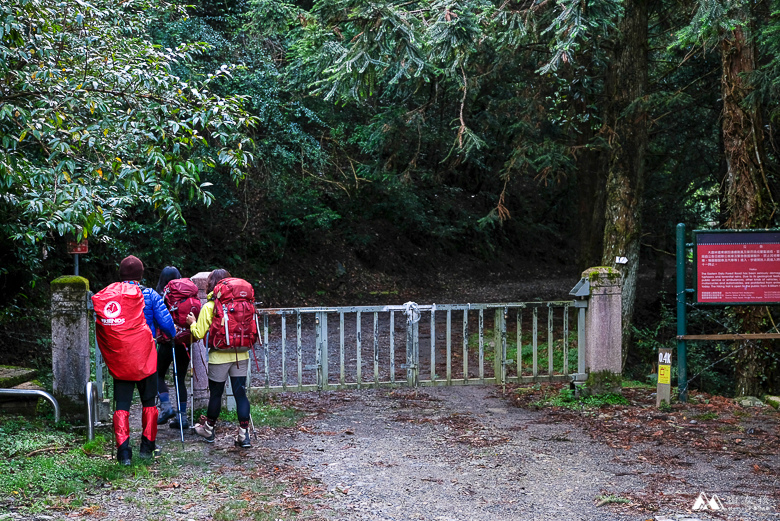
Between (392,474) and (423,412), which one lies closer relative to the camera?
(392,474)

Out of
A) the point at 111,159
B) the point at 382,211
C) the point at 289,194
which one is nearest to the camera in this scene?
the point at 111,159

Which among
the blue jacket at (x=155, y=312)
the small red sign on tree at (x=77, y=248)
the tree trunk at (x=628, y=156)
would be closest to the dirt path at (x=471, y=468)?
the blue jacket at (x=155, y=312)

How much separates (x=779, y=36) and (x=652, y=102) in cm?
375

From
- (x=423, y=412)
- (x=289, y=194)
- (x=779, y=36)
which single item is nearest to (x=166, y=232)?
(x=289, y=194)

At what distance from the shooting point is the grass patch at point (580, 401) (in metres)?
8.59

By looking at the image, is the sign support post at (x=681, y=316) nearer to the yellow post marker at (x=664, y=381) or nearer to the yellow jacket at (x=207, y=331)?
the yellow post marker at (x=664, y=381)

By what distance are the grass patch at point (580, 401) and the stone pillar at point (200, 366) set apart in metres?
4.05

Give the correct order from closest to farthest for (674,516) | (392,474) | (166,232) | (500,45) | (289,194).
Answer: (674,516) → (392,474) → (500,45) → (166,232) → (289,194)

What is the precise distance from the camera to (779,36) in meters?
8.16

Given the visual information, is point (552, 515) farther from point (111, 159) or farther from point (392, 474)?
point (111, 159)

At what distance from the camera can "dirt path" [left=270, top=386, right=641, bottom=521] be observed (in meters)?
5.09

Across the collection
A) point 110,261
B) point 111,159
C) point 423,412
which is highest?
point 111,159

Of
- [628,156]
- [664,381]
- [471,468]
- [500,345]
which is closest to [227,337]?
[471,468]

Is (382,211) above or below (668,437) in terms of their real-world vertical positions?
above
